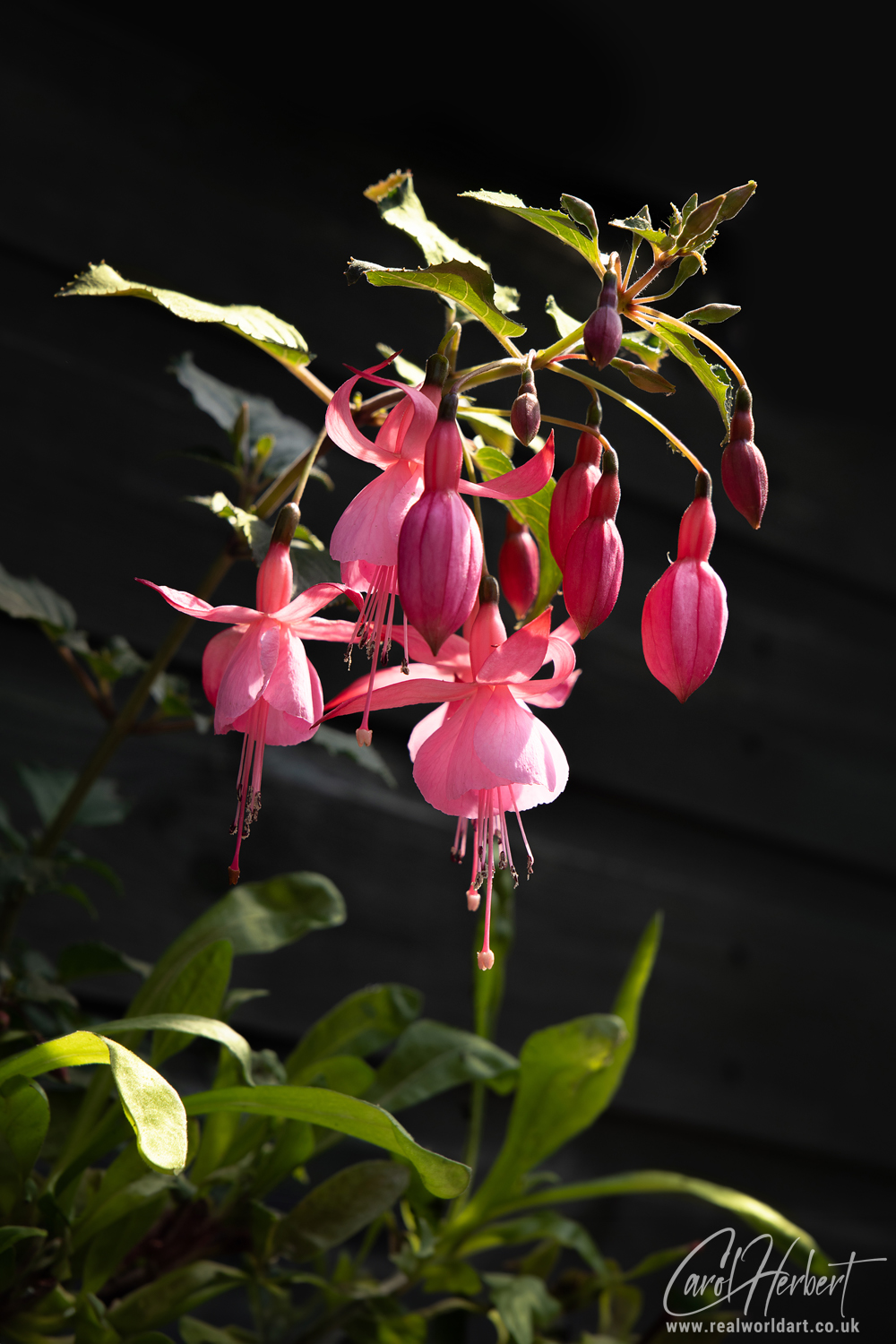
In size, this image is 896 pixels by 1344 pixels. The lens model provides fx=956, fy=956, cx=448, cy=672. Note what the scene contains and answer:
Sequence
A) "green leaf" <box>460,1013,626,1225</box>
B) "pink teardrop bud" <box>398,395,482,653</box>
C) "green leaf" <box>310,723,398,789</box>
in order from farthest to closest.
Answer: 1. "green leaf" <box>460,1013,626,1225</box>
2. "green leaf" <box>310,723,398,789</box>
3. "pink teardrop bud" <box>398,395,482,653</box>

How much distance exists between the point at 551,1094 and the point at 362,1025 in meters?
0.15

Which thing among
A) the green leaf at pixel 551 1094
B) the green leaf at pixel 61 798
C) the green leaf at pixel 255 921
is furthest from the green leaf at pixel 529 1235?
the green leaf at pixel 61 798

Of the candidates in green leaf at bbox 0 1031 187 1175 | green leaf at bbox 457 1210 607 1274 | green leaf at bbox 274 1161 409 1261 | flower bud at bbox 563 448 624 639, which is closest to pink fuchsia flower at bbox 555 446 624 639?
flower bud at bbox 563 448 624 639

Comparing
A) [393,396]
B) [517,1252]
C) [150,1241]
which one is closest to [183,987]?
[150,1241]

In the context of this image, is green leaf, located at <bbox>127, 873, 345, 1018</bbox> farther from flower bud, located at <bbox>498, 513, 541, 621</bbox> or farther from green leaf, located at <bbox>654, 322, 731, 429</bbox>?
green leaf, located at <bbox>654, 322, 731, 429</bbox>

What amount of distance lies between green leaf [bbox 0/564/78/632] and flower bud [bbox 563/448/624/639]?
32 cm

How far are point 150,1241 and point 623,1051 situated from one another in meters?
0.37

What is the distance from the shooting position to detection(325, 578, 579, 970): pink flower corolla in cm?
42

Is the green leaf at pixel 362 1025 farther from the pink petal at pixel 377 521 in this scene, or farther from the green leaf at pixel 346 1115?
the pink petal at pixel 377 521

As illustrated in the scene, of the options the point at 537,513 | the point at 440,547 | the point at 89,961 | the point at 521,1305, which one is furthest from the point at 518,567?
the point at 521,1305

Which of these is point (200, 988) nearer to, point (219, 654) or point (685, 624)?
point (219, 654)

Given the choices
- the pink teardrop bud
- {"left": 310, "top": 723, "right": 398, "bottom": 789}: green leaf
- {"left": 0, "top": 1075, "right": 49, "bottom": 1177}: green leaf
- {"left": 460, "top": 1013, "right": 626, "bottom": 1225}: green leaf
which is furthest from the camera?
{"left": 460, "top": 1013, "right": 626, "bottom": 1225}: green leaf

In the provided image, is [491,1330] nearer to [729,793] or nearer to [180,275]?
[729,793]

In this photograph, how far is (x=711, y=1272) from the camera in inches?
40.3
